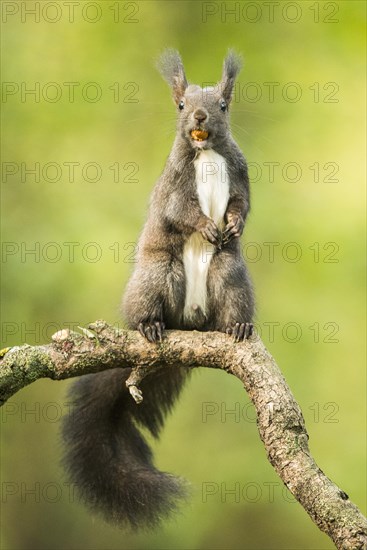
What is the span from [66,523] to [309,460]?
4559 mm

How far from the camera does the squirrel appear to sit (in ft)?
17.6

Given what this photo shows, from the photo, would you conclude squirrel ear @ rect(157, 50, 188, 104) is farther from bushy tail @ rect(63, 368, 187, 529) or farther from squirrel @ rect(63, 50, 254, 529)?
bushy tail @ rect(63, 368, 187, 529)

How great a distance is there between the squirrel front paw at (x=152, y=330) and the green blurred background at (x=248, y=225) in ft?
9.11

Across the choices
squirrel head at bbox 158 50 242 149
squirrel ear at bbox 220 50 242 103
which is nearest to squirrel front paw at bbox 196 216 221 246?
squirrel head at bbox 158 50 242 149

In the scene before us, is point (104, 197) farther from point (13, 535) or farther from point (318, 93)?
point (13, 535)

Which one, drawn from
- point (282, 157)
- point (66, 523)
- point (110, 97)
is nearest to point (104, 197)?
point (110, 97)

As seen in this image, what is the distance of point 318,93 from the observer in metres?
8.80

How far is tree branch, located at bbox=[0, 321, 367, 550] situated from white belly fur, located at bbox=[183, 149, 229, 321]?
1.49 ft

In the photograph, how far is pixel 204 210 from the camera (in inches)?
213

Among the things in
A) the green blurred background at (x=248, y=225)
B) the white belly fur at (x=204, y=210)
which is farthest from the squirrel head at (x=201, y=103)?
the green blurred background at (x=248, y=225)

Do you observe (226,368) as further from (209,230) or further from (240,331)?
(209,230)

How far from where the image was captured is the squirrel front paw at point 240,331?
4.95 metres

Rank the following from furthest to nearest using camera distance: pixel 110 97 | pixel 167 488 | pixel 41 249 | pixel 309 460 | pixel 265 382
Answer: pixel 110 97, pixel 41 249, pixel 167 488, pixel 265 382, pixel 309 460

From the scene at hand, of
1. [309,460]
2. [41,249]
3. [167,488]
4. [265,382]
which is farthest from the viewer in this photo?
[41,249]
